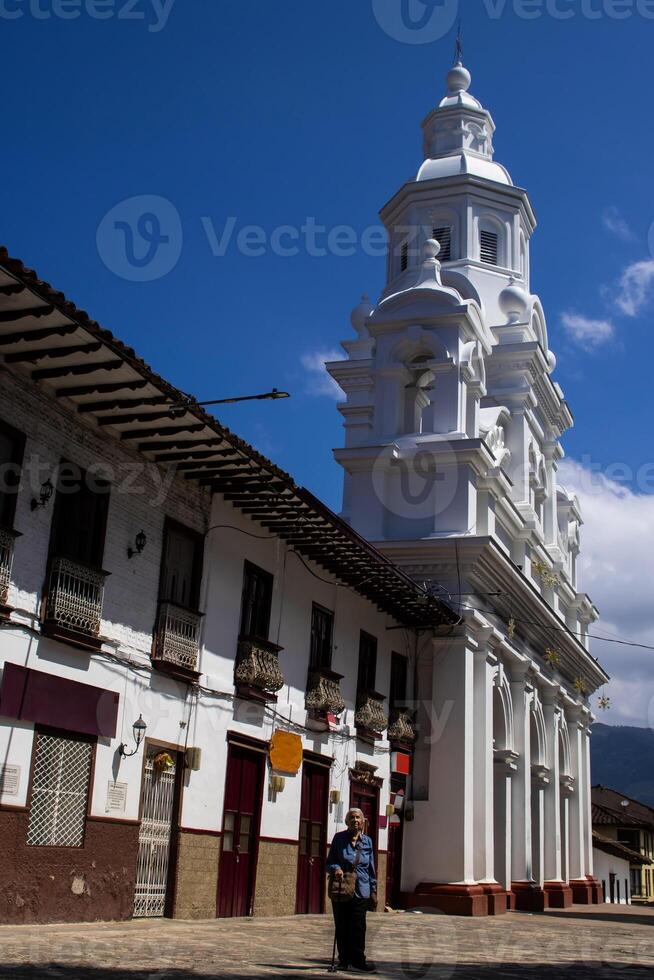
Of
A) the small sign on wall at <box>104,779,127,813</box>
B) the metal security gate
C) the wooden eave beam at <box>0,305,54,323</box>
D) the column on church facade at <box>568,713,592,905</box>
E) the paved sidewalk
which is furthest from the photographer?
the column on church facade at <box>568,713,592,905</box>

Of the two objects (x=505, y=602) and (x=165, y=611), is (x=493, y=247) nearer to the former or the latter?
(x=505, y=602)

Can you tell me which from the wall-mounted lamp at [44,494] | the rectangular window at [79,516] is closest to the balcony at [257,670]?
the rectangular window at [79,516]

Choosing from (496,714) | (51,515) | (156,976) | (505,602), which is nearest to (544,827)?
(496,714)

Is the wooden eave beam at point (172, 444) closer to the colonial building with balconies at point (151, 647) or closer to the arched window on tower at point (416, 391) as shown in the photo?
the colonial building with balconies at point (151, 647)

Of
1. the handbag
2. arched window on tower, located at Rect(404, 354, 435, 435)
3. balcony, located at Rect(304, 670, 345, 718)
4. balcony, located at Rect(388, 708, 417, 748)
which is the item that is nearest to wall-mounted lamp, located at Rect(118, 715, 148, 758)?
the handbag

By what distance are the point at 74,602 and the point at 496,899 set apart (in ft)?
45.8

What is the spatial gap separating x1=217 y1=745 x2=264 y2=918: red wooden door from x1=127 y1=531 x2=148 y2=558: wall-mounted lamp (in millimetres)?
3701

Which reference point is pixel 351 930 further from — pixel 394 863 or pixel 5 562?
pixel 394 863

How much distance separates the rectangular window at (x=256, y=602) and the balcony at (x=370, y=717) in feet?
13.4

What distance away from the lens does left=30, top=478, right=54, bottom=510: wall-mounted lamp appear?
500 inches

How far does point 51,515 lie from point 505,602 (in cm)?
1529

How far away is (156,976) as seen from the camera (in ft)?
28.0

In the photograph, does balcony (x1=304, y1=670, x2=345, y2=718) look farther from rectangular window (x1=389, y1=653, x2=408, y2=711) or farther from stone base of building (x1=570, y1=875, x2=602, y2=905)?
stone base of building (x1=570, y1=875, x2=602, y2=905)

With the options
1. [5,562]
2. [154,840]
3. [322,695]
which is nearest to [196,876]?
[154,840]
